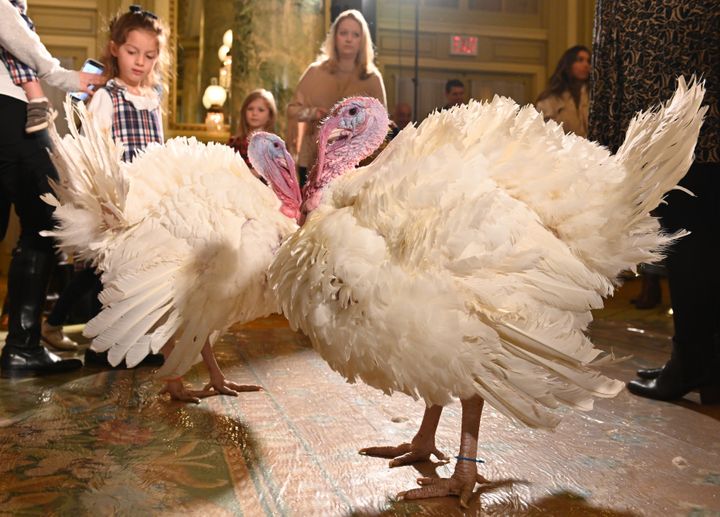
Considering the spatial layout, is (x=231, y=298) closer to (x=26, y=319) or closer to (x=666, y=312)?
(x=26, y=319)

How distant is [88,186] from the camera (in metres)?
2.37

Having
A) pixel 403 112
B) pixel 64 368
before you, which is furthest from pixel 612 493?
pixel 403 112

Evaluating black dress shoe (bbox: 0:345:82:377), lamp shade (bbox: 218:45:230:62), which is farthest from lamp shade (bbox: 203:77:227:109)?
black dress shoe (bbox: 0:345:82:377)

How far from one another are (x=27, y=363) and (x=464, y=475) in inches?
78.2

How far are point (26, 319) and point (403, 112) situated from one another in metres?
3.95

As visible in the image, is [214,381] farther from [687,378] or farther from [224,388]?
[687,378]

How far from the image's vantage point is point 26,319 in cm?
291

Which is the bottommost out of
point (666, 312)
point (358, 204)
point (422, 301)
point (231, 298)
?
point (666, 312)

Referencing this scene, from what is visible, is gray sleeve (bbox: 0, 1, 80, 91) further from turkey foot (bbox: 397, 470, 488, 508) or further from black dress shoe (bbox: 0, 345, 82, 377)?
turkey foot (bbox: 397, 470, 488, 508)

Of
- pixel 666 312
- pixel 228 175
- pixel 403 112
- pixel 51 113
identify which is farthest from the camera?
pixel 403 112

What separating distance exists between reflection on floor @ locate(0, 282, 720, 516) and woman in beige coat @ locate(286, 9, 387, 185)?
1.56 m

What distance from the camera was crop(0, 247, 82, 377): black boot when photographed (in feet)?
9.36

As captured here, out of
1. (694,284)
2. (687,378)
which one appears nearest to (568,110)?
(694,284)

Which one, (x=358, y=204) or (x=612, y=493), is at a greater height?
(x=358, y=204)
